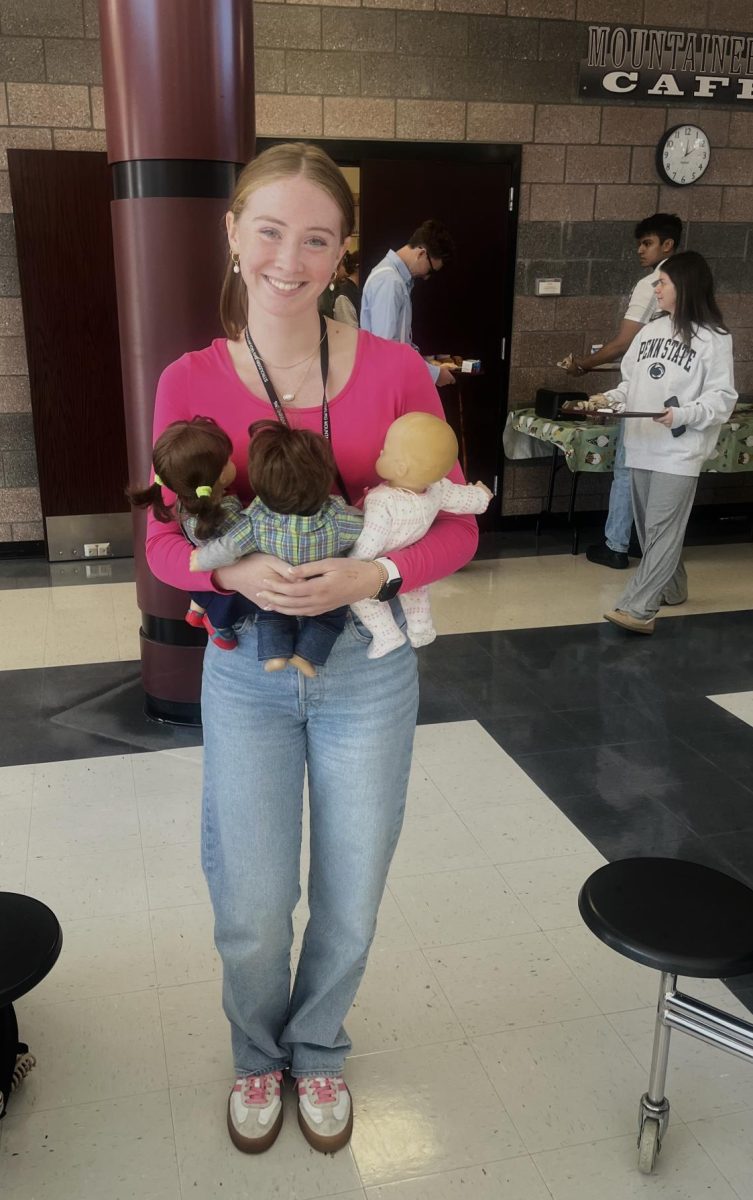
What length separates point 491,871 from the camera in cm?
239

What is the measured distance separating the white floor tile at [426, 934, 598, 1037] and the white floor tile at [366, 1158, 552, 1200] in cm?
30

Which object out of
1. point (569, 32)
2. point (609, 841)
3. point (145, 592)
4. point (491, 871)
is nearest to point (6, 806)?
point (145, 592)

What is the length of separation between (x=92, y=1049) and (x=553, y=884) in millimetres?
1106

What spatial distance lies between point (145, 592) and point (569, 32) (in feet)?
13.0

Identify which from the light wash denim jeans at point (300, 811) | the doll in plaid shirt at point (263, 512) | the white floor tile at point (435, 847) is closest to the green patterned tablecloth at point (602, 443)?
the white floor tile at point (435, 847)

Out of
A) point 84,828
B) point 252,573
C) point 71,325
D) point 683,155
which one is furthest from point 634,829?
point 683,155

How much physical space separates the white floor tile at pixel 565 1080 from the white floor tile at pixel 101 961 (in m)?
0.73

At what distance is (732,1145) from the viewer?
164 centimetres

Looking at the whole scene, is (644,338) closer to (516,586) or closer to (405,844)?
(516,586)

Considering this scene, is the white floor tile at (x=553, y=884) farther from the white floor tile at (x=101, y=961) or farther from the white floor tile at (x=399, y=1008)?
the white floor tile at (x=101, y=961)

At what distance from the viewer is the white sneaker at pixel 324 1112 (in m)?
1.61

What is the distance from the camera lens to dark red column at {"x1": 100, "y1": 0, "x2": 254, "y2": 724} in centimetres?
263

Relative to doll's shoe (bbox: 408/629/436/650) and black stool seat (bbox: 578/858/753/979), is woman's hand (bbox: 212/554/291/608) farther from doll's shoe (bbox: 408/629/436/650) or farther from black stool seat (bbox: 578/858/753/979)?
black stool seat (bbox: 578/858/753/979)

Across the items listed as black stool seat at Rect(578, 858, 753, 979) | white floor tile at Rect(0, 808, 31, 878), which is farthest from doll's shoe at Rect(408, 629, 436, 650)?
white floor tile at Rect(0, 808, 31, 878)
